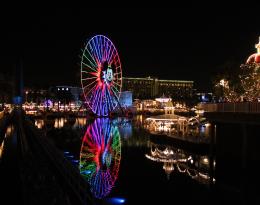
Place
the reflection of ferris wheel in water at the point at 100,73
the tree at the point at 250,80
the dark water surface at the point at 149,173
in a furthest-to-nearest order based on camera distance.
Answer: the reflection of ferris wheel in water at the point at 100,73 < the tree at the point at 250,80 < the dark water surface at the point at 149,173

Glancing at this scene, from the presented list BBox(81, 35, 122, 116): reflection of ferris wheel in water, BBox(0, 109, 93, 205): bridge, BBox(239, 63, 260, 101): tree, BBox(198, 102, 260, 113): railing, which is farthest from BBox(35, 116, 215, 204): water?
BBox(81, 35, 122, 116): reflection of ferris wheel in water

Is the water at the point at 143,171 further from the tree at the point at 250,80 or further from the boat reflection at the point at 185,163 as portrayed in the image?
the tree at the point at 250,80

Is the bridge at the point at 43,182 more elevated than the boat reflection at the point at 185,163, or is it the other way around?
Result: the bridge at the point at 43,182

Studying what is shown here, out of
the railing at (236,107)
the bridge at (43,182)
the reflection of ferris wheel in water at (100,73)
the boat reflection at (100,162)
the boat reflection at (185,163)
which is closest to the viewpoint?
the bridge at (43,182)

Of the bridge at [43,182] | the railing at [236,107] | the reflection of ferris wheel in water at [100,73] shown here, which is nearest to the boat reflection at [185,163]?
the railing at [236,107]

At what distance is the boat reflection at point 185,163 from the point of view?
2283cm

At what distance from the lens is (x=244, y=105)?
2178 cm

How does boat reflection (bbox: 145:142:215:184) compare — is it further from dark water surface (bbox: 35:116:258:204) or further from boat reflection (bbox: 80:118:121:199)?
boat reflection (bbox: 80:118:121:199)

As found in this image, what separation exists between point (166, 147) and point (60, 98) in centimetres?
10337

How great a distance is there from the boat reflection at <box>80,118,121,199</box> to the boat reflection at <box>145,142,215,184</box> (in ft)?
10.8

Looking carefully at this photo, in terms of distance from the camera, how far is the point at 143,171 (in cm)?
2416

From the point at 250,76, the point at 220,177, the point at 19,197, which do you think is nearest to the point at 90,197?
the point at 19,197

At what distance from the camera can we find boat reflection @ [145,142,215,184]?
2283cm

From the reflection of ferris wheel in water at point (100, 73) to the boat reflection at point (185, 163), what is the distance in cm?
3559
